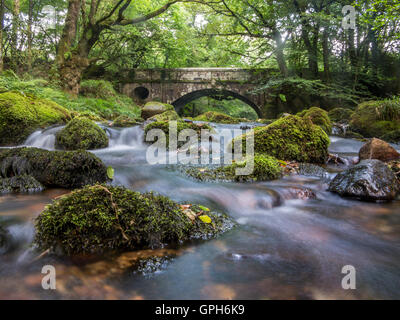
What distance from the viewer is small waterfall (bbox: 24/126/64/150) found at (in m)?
6.50

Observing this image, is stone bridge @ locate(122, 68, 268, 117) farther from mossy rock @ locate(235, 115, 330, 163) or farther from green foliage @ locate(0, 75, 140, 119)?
mossy rock @ locate(235, 115, 330, 163)

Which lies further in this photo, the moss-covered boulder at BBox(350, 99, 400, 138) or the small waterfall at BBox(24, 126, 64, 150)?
the moss-covered boulder at BBox(350, 99, 400, 138)

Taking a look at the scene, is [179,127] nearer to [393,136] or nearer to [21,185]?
[21,185]

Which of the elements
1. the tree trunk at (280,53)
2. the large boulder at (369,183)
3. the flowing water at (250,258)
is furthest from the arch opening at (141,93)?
the large boulder at (369,183)

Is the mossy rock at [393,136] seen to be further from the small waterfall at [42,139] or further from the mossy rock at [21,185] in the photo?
the small waterfall at [42,139]

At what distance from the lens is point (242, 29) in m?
16.1

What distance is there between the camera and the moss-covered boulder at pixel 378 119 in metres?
9.84

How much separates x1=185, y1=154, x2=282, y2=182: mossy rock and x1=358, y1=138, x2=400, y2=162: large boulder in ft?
7.68

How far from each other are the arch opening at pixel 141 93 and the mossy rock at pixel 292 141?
17683 mm

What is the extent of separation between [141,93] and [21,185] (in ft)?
66.3

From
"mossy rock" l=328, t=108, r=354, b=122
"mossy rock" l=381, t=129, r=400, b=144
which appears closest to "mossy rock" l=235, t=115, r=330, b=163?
"mossy rock" l=381, t=129, r=400, b=144

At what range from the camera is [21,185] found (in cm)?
328

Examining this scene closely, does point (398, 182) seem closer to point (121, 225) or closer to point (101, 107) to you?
point (121, 225)

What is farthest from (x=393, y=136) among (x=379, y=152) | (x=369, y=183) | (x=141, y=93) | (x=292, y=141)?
(x=141, y=93)
